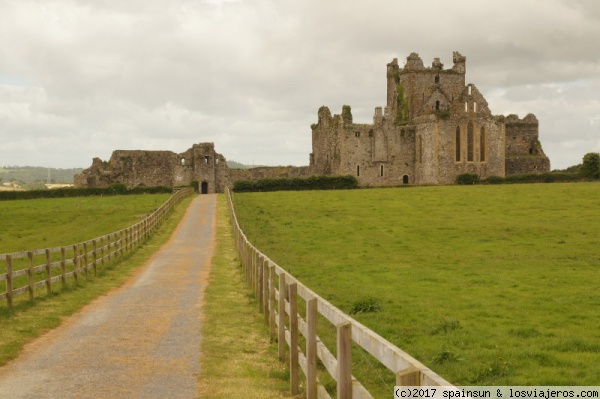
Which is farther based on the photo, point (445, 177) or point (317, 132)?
point (317, 132)

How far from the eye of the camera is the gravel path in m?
9.72

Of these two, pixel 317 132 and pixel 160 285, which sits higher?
pixel 317 132

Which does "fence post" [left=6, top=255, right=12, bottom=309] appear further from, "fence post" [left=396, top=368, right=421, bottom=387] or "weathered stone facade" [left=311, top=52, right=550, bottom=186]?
"weathered stone facade" [left=311, top=52, right=550, bottom=186]

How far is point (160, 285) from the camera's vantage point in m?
20.8

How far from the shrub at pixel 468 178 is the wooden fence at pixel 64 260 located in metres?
44.3

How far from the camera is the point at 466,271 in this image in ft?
76.2

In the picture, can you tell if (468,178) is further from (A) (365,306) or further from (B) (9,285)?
(B) (9,285)

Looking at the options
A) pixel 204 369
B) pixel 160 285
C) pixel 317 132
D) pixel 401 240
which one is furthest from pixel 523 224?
pixel 317 132

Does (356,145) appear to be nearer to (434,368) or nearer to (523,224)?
(523,224)

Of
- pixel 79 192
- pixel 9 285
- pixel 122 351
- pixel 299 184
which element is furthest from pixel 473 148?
pixel 122 351

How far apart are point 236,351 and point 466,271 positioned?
1292cm

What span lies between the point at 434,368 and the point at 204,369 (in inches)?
143

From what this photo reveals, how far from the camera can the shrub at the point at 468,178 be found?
7904 centimetres

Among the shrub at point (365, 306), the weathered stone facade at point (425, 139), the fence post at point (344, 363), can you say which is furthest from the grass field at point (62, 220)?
the weathered stone facade at point (425, 139)
